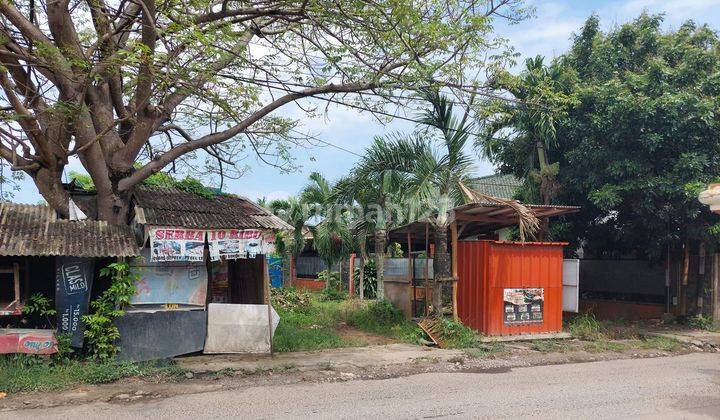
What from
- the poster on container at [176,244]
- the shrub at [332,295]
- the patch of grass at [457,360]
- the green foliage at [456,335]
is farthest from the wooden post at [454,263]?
the shrub at [332,295]

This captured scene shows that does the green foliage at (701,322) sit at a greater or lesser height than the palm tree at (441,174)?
lesser

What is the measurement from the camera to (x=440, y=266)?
11695 millimetres

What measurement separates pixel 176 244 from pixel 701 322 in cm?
1308

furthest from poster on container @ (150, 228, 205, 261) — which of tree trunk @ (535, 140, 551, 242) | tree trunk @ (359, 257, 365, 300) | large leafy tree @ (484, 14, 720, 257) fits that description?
tree trunk @ (359, 257, 365, 300)

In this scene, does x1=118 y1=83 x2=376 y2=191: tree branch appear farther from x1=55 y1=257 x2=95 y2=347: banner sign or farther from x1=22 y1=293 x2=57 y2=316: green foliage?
x1=22 y1=293 x2=57 y2=316: green foliage

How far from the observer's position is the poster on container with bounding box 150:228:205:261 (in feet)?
29.6

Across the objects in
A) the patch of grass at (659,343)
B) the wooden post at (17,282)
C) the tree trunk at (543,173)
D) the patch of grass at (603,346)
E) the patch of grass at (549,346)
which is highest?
the tree trunk at (543,173)

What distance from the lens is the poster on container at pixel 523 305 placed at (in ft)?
38.6

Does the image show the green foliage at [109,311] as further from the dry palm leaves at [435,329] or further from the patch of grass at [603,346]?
the patch of grass at [603,346]

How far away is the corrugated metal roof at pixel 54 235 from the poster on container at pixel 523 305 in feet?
24.5

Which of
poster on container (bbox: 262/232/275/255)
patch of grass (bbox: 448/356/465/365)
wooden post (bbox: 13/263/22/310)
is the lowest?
patch of grass (bbox: 448/356/465/365)

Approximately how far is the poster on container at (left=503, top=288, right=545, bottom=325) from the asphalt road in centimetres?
265

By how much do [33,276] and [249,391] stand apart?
4293 millimetres

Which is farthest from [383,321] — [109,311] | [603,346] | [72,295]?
[72,295]
